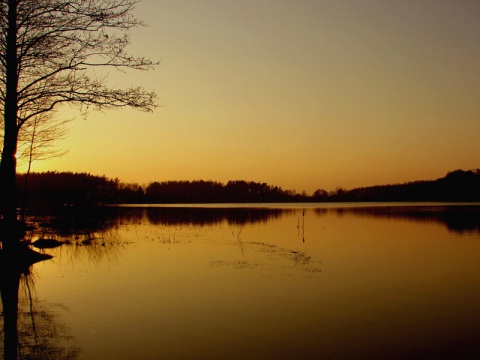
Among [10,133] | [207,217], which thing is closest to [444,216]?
[207,217]

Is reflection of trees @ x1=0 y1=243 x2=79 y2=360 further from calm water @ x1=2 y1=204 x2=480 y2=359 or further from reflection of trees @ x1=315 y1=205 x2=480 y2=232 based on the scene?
reflection of trees @ x1=315 y1=205 x2=480 y2=232

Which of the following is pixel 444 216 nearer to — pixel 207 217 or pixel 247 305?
pixel 207 217

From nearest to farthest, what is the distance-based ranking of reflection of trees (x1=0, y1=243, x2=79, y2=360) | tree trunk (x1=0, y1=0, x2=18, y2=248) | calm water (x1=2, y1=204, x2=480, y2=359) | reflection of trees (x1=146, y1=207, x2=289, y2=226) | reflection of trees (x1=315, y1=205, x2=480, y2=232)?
reflection of trees (x1=0, y1=243, x2=79, y2=360), calm water (x1=2, y1=204, x2=480, y2=359), tree trunk (x1=0, y1=0, x2=18, y2=248), reflection of trees (x1=315, y1=205, x2=480, y2=232), reflection of trees (x1=146, y1=207, x2=289, y2=226)

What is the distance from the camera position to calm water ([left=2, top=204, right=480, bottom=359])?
8641 mm

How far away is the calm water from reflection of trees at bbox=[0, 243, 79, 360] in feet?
0.12

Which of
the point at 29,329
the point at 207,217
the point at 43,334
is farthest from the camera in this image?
the point at 207,217

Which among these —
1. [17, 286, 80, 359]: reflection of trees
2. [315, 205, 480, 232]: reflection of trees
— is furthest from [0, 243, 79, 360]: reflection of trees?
[315, 205, 480, 232]: reflection of trees

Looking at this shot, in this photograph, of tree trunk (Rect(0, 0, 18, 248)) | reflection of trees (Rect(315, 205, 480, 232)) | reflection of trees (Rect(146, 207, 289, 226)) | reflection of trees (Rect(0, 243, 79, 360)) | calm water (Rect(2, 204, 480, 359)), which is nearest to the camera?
reflection of trees (Rect(0, 243, 79, 360))

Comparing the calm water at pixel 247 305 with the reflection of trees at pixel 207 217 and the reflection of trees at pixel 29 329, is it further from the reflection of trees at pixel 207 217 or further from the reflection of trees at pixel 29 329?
the reflection of trees at pixel 207 217

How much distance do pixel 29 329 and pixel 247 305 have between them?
5.50 metres

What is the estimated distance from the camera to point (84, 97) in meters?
13.7

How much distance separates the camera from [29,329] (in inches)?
348

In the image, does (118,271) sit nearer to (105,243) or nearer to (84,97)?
(84,97)

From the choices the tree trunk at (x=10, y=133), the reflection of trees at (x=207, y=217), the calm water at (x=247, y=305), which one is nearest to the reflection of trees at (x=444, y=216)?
the reflection of trees at (x=207, y=217)
